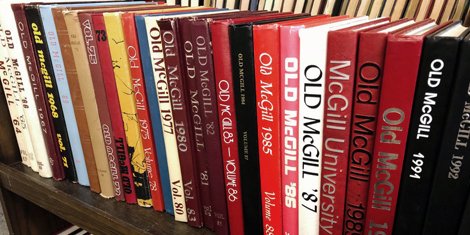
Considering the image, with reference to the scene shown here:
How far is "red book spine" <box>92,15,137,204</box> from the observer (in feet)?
1.81

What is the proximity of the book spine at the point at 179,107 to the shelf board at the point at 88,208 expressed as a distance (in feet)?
0.20

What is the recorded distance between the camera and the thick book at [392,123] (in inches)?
13.4

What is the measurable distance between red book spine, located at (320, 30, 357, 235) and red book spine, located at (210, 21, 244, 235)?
0.13 m

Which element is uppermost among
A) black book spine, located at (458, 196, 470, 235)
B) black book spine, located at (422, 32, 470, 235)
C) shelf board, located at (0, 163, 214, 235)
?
black book spine, located at (422, 32, 470, 235)

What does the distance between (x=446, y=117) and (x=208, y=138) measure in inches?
12.4

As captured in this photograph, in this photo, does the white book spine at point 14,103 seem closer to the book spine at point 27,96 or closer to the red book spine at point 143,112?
the book spine at point 27,96

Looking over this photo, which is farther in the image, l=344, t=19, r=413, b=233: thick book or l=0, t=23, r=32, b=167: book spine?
l=0, t=23, r=32, b=167: book spine

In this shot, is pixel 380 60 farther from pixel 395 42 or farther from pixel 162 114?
pixel 162 114

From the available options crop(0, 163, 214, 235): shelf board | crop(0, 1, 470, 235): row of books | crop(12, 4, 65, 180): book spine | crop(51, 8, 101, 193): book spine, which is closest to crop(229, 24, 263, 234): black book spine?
crop(0, 1, 470, 235): row of books

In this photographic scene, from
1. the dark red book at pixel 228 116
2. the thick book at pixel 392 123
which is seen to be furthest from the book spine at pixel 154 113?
the thick book at pixel 392 123

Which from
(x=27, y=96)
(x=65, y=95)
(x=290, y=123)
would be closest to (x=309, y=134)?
(x=290, y=123)

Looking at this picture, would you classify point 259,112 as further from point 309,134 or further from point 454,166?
point 454,166

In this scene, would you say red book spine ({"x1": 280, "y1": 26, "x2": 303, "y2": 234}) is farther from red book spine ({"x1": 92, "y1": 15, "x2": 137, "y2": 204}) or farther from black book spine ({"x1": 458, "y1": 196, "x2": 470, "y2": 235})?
red book spine ({"x1": 92, "y1": 15, "x2": 137, "y2": 204})

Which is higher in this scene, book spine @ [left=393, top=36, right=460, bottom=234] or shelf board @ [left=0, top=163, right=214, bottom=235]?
book spine @ [left=393, top=36, right=460, bottom=234]
